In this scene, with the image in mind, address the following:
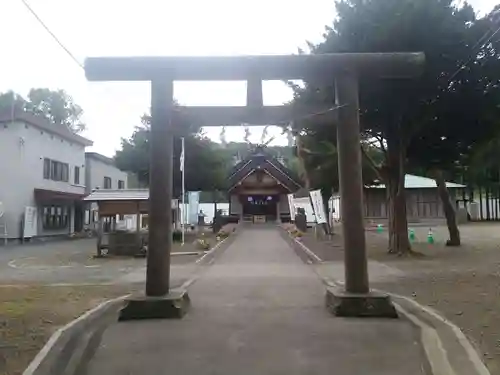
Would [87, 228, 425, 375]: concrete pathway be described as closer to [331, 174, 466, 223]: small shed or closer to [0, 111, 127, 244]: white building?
[0, 111, 127, 244]: white building

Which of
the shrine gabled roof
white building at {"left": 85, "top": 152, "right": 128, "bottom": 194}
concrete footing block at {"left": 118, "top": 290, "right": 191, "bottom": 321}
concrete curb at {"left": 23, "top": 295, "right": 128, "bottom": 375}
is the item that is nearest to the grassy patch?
concrete curb at {"left": 23, "top": 295, "right": 128, "bottom": 375}

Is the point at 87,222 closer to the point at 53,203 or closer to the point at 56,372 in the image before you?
the point at 53,203

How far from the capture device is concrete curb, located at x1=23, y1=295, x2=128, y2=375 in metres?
5.38

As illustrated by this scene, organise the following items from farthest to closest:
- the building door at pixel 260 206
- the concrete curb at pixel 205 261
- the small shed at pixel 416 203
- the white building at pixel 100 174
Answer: the small shed at pixel 416 203 → the building door at pixel 260 206 → the white building at pixel 100 174 → the concrete curb at pixel 205 261

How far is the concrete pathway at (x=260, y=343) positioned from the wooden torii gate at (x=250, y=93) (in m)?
0.60

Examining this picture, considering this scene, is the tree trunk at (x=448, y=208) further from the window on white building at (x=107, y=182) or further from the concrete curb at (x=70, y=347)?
the window on white building at (x=107, y=182)

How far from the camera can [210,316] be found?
7.92 meters

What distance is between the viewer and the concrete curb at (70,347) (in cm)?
538

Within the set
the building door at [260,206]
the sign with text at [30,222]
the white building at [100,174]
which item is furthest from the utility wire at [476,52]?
the building door at [260,206]

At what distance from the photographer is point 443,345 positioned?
5941mm

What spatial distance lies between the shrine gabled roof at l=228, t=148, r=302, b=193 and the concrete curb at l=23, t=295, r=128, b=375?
34879 millimetres

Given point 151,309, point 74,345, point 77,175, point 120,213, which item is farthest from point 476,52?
point 77,175

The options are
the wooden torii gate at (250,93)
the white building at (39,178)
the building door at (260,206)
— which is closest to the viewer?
the wooden torii gate at (250,93)

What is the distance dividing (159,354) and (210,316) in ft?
6.73
